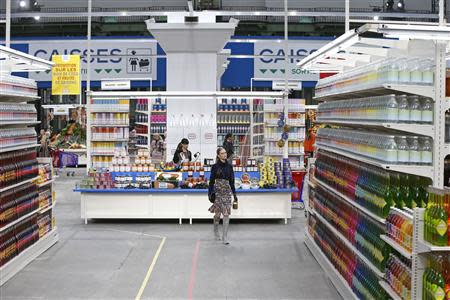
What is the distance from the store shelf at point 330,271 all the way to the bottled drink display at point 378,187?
98 centimetres

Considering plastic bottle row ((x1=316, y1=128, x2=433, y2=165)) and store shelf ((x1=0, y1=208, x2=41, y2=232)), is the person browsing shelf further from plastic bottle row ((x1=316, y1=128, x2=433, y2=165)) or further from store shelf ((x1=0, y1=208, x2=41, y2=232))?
plastic bottle row ((x1=316, y1=128, x2=433, y2=165))

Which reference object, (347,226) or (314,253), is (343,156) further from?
(314,253)

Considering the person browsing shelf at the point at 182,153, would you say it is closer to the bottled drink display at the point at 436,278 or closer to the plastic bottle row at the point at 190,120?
the plastic bottle row at the point at 190,120

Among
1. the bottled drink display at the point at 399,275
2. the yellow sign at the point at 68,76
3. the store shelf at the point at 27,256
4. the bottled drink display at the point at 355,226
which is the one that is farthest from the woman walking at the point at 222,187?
the yellow sign at the point at 68,76

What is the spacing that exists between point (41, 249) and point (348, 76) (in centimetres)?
519

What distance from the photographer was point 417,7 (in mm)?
26953

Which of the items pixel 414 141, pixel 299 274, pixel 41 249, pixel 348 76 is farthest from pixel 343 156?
pixel 41 249

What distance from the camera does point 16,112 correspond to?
27.7ft

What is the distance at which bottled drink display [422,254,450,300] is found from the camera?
14.8 feet

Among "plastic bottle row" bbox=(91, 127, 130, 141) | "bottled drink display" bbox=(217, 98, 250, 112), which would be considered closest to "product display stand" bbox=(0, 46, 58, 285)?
"plastic bottle row" bbox=(91, 127, 130, 141)

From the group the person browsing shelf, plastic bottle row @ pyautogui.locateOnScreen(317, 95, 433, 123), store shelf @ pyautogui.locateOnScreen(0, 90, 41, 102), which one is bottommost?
the person browsing shelf

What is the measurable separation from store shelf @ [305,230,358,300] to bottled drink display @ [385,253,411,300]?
3.87ft

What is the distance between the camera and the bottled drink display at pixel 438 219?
457 centimetres

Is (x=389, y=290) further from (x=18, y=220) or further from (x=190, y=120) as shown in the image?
(x=190, y=120)
